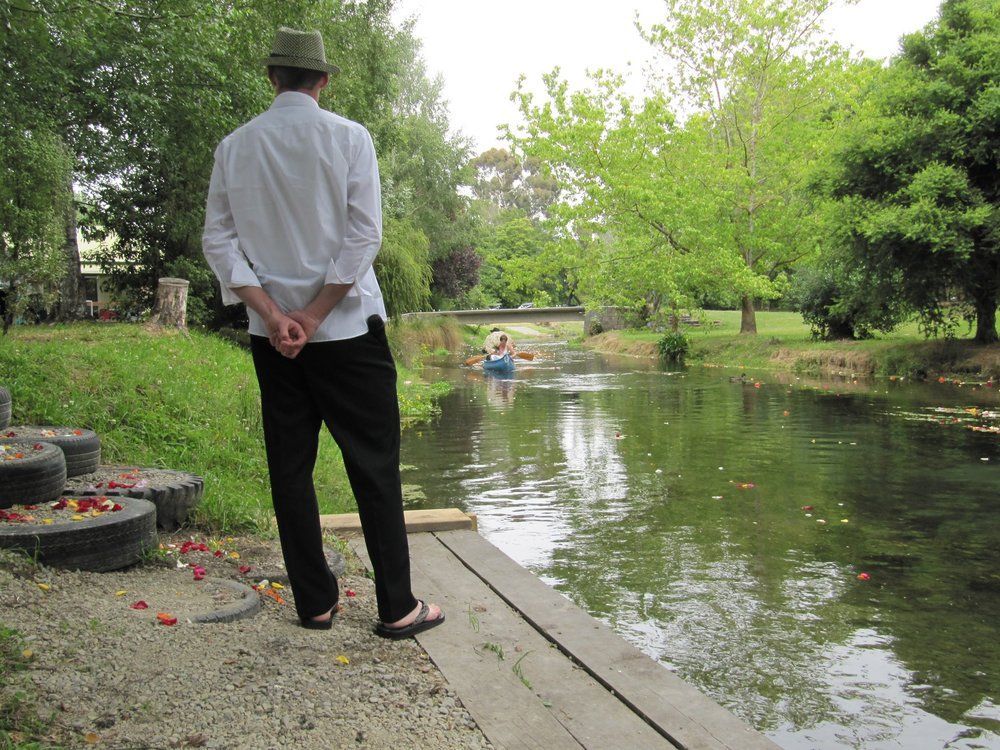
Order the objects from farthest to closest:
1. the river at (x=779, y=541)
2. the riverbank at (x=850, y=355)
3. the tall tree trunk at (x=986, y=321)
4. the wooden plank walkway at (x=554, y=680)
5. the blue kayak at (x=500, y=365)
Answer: the blue kayak at (x=500, y=365) → the tall tree trunk at (x=986, y=321) → the riverbank at (x=850, y=355) → the river at (x=779, y=541) → the wooden plank walkway at (x=554, y=680)

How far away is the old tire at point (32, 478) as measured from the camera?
4387mm

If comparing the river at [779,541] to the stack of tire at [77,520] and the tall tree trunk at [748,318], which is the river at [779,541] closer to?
the stack of tire at [77,520]

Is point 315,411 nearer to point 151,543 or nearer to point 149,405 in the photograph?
point 151,543

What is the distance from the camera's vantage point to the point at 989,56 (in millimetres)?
19234

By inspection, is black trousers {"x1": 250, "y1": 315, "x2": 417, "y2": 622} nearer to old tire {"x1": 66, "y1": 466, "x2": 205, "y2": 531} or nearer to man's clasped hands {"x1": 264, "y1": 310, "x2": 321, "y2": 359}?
man's clasped hands {"x1": 264, "y1": 310, "x2": 321, "y2": 359}

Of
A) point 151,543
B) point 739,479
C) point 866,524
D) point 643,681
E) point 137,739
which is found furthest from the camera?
point 739,479

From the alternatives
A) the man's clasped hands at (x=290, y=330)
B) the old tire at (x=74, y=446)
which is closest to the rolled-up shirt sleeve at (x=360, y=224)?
the man's clasped hands at (x=290, y=330)

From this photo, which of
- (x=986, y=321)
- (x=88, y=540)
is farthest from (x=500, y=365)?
(x=88, y=540)

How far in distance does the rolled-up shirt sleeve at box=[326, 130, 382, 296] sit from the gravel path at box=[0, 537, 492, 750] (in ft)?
4.21

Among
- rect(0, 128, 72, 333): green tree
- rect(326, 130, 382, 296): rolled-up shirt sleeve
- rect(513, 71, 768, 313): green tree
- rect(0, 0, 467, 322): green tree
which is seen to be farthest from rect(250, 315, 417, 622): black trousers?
rect(513, 71, 768, 313): green tree

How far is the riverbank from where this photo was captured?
67.9ft

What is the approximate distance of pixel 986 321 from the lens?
21.4 m

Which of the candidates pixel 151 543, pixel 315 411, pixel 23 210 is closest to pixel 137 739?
pixel 315 411

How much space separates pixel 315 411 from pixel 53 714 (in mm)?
1359
